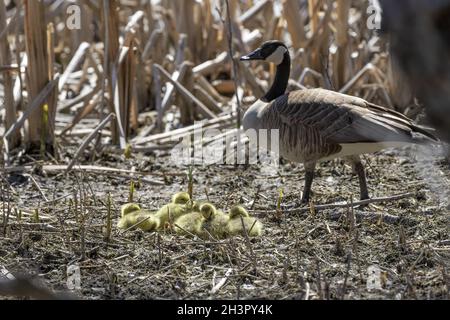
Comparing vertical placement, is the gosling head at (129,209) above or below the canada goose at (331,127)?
below

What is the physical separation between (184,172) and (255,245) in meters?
2.15

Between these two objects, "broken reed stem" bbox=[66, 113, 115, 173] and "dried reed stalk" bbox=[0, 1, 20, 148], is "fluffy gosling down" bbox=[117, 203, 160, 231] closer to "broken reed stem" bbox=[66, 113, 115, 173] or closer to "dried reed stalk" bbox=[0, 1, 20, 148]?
"broken reed stem" bbox=[66, 113, 115, 173]

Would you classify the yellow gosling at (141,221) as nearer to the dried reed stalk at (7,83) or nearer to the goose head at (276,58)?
the goose head at (276,58)

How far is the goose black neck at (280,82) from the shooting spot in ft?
23.3

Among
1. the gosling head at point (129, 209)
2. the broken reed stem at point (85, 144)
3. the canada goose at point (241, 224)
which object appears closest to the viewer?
the canada goose at point (241, 224)

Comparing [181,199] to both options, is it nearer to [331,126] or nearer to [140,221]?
[140,221]

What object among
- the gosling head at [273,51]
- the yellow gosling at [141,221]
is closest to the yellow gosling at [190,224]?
the yellow gosling at [141,221]

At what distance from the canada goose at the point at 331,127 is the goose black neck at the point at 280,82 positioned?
17.4 inches

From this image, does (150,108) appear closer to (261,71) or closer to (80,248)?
(261,71)

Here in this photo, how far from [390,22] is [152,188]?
4440 mm

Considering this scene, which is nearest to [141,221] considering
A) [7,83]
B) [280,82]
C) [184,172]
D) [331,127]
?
[331,127]

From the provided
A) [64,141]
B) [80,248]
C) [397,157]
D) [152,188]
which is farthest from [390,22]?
[64,141]

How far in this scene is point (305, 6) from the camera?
10.3 meters

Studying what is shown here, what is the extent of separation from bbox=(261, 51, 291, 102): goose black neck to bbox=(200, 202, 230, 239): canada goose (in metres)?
1.84
